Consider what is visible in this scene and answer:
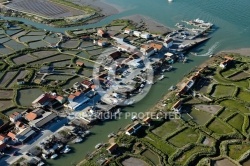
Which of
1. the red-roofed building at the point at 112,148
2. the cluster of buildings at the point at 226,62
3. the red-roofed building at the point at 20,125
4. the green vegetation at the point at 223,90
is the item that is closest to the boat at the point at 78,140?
the red-roofed building at the point at 112,148

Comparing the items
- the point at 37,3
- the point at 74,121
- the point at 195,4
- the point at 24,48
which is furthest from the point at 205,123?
the point at 37,3

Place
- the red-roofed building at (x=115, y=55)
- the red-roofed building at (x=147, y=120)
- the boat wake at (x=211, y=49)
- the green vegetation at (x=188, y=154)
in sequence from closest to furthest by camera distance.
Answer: the green vegetation at (x=188, y=154) → the red-roofed building at (x=147, y=120) → the red-roofed building at (x=115, y=55) → the boat wake at (x=211, y=49)

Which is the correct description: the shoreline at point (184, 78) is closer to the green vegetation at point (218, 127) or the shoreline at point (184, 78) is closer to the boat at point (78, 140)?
the green vegetation at point (218, 127)

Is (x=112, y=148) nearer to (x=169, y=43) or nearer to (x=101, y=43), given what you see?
(x=101, y=43)

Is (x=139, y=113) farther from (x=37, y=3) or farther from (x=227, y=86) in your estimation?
(x=37, y=3)

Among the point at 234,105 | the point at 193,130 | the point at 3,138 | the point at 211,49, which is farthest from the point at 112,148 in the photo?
the point at 211,49

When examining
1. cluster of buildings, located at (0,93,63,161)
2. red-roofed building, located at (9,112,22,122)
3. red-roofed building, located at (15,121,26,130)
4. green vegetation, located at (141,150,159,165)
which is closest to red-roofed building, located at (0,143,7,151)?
cluster of buildings, located at (0,93,63,161)
